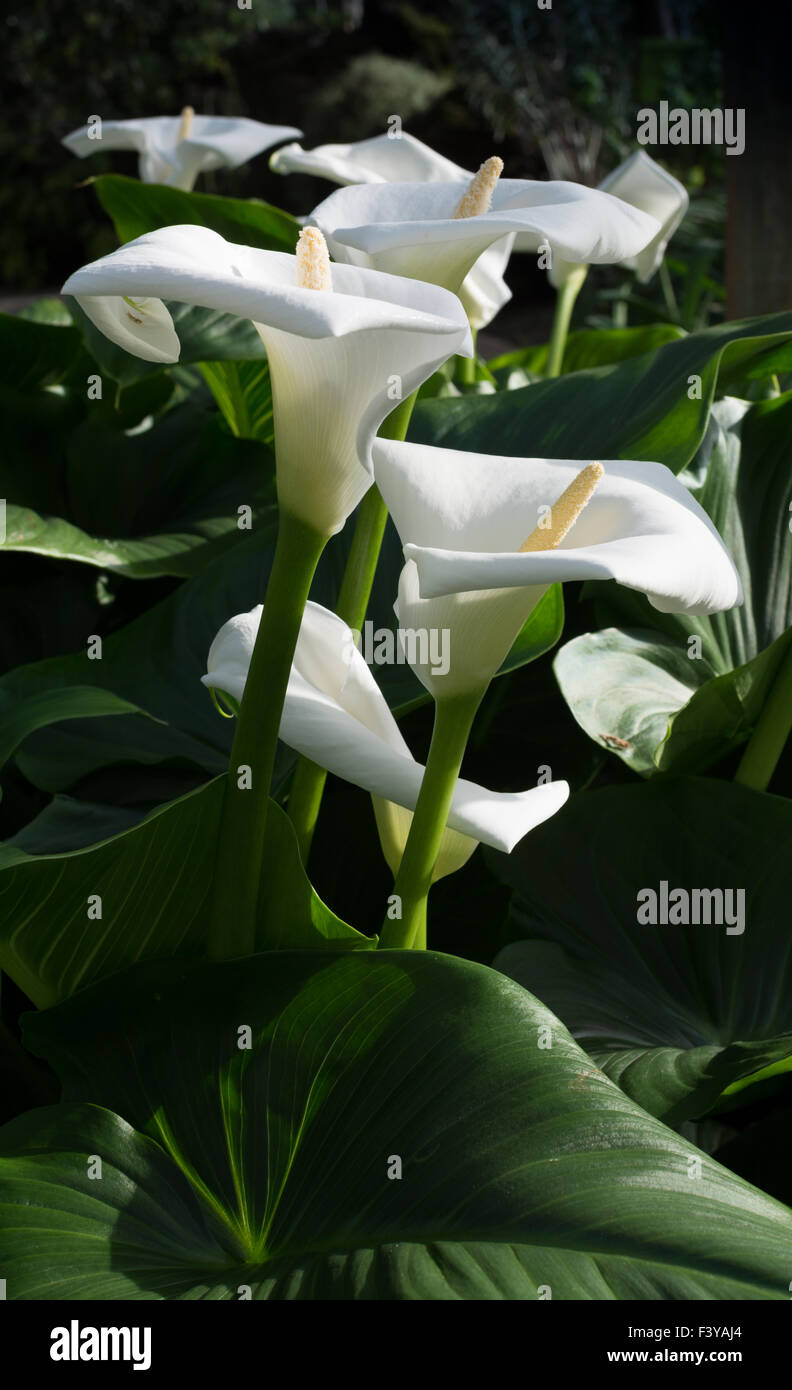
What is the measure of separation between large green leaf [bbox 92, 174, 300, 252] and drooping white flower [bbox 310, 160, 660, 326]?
35 centimetres

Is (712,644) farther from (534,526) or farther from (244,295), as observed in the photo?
(244,295)

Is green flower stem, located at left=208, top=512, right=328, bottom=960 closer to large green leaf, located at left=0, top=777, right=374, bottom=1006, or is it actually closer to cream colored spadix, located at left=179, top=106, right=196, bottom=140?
large green leaf, located at left=0, top=777, right=374, bottom=1006

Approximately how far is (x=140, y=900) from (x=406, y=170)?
79 cm

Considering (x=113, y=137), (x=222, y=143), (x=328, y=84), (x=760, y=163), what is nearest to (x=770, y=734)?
(x=222, y=143)

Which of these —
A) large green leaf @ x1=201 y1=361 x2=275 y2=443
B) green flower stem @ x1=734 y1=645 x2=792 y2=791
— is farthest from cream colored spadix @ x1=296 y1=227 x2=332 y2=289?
large green leaf @ x1=201 y1=361 x2=275 y2=443

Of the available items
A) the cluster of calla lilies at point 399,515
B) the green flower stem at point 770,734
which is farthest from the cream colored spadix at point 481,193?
the green flower stem at point 770,734

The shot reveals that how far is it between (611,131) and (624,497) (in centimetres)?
711

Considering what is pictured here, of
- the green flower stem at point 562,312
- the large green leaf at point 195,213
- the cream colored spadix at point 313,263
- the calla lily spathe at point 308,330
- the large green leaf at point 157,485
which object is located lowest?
the calla lily spathe at point 308,330

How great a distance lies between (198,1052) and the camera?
1.88ft

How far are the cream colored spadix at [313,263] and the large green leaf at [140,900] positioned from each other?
235 mm

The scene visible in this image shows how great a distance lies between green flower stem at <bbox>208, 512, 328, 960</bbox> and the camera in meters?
0.51

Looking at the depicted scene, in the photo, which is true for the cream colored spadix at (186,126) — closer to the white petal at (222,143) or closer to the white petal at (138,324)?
the white petal at (222,143)

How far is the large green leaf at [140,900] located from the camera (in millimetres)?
575

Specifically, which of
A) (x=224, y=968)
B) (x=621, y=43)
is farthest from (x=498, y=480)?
(x=621, y=43)
